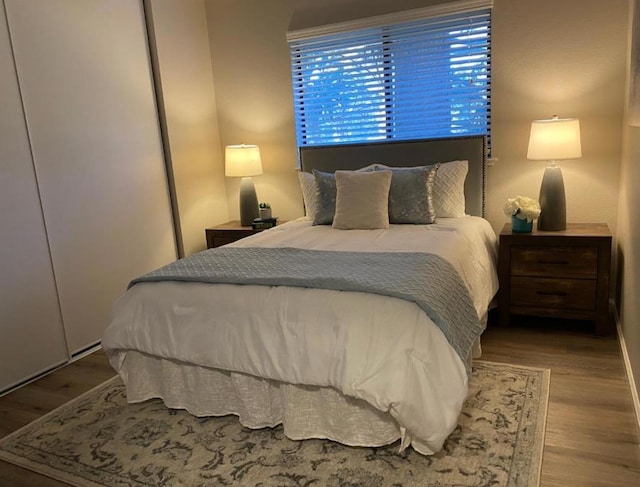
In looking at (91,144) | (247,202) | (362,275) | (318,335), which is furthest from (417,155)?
(91,144)

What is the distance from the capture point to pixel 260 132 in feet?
14.3

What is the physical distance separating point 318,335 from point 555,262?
6.09 ft

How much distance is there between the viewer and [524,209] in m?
3.11

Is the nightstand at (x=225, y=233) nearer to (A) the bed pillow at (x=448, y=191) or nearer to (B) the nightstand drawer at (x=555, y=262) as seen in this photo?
(A) the bed pillow at (x=448, y=191)

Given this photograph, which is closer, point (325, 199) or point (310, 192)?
point (325, 199)

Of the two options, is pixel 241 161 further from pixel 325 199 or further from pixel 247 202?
pixel 325 199

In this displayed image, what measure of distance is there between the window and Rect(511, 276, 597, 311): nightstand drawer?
3.83 ft

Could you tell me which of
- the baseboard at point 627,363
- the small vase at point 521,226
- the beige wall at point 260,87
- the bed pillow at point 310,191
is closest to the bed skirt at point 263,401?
the baseboard at point 627,363

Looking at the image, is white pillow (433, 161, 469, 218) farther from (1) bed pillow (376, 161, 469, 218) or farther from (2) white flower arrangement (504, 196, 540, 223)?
(2) white flower arrangement (504, 196, 540, 223)

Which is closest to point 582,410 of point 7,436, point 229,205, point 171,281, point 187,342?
point 187,342

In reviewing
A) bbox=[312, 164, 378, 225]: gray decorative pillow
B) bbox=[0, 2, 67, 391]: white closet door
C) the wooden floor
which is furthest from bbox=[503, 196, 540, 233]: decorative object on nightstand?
bbox=[0, 2, 67, 391]: white closet door

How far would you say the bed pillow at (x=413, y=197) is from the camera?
323cm

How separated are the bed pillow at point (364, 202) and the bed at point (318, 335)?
0.27 metres

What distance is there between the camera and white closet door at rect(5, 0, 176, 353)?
9.83ft
